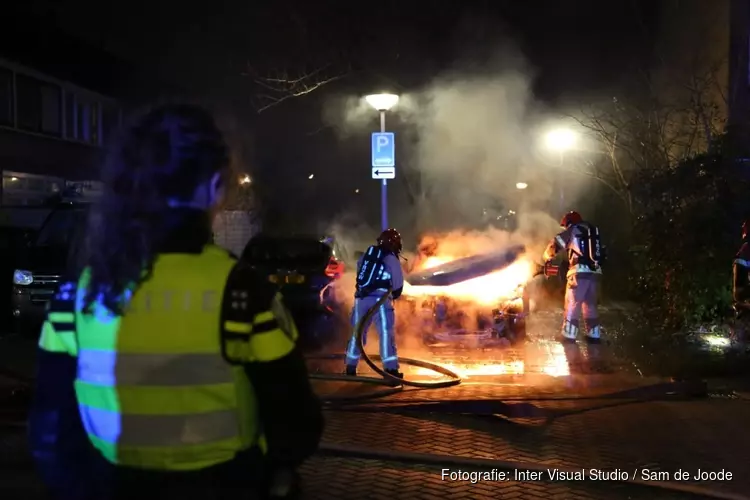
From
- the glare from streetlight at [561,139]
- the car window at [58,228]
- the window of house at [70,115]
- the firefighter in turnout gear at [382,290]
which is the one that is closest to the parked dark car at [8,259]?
the car window at [58,228]

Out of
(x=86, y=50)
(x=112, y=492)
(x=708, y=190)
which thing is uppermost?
(x=86, y=50)

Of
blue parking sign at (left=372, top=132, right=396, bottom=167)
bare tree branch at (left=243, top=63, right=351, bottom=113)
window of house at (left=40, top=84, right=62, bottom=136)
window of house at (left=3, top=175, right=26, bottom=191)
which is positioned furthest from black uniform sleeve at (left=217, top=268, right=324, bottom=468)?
window of house at (left=40, top=84, right=62, bottom=136)

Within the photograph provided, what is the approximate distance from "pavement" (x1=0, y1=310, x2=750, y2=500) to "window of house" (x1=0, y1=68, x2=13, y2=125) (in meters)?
14.9

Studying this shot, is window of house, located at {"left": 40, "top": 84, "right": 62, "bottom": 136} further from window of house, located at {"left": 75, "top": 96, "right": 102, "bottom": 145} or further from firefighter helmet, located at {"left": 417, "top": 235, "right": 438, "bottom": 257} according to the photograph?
firefighter helmet, located at {"left": 417, "top": 235, "right": 438, "bottom": 257}

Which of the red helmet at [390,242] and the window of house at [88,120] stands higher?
the window of house at [88,120]

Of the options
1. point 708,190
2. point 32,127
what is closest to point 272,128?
point 32,127

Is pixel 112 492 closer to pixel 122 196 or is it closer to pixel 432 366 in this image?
pixel 122 196

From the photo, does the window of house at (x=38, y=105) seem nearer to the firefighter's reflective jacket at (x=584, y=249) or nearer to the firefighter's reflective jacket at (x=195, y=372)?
the firefighter's reflective jacket at (x=584, y=249)

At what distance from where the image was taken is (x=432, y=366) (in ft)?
27.1

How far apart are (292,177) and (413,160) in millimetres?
8550

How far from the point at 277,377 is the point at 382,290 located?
6.15m

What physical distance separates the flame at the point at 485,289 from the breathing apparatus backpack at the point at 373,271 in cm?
279

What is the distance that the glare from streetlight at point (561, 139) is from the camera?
14445mm

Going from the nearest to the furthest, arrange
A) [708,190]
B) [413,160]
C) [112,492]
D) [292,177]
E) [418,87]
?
1. [112,492]
2. [708,190]
3. [418,87]
4. [413,160]
5. [292,177]
